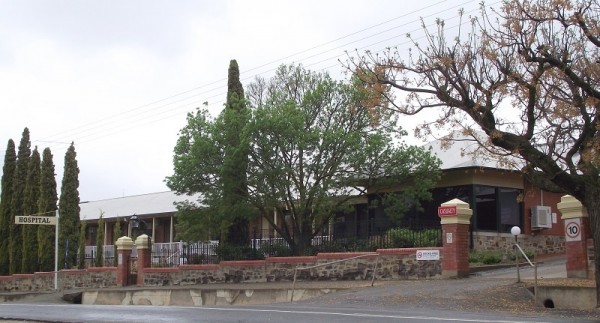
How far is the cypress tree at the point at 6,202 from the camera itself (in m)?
40.8

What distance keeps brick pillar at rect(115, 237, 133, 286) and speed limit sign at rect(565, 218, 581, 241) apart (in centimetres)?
1898

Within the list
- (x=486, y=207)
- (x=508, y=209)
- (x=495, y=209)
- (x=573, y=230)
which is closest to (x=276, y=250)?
(x=486, y=207)

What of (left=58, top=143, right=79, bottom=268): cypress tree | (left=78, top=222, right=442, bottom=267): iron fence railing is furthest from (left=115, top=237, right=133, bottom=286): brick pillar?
(left=58, top=143, right=79, bottom=268): cypress tree

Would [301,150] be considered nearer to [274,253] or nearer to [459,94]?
[274,253]

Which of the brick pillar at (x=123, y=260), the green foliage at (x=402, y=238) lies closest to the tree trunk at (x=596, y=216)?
the green foliage at (x=402, y=238)

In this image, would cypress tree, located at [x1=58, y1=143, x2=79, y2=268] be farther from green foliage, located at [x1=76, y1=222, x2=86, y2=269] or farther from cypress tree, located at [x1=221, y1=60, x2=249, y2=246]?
cypress tree, located at [x1=221, y1=60, x2=249, y2=246]

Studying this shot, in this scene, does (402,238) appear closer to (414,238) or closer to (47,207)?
(414,238)

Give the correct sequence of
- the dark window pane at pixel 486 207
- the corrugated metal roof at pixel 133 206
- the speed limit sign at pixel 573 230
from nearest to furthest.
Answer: the speed limit sign at pixel 573 230 → the dark window pane at pixel 486 207 → the corrugated metal roof at pixel 133 206

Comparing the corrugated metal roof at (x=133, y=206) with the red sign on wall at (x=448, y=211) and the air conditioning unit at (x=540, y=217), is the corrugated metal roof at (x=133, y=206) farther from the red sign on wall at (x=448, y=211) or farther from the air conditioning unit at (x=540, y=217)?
the red sign on wall at (x=448, y=211)

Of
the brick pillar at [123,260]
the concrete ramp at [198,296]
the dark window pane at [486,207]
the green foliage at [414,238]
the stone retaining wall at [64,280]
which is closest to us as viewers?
the concrete ramp at [198,296]

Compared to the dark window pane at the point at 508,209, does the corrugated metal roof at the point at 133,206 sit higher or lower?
higher

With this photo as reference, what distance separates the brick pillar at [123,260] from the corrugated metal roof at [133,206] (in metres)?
9.45

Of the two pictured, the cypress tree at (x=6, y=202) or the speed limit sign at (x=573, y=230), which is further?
the cypress tree at (x=6, y=202)

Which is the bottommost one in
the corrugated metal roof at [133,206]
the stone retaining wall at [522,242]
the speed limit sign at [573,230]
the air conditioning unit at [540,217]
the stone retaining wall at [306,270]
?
the stone retaining wall at [306,270]
